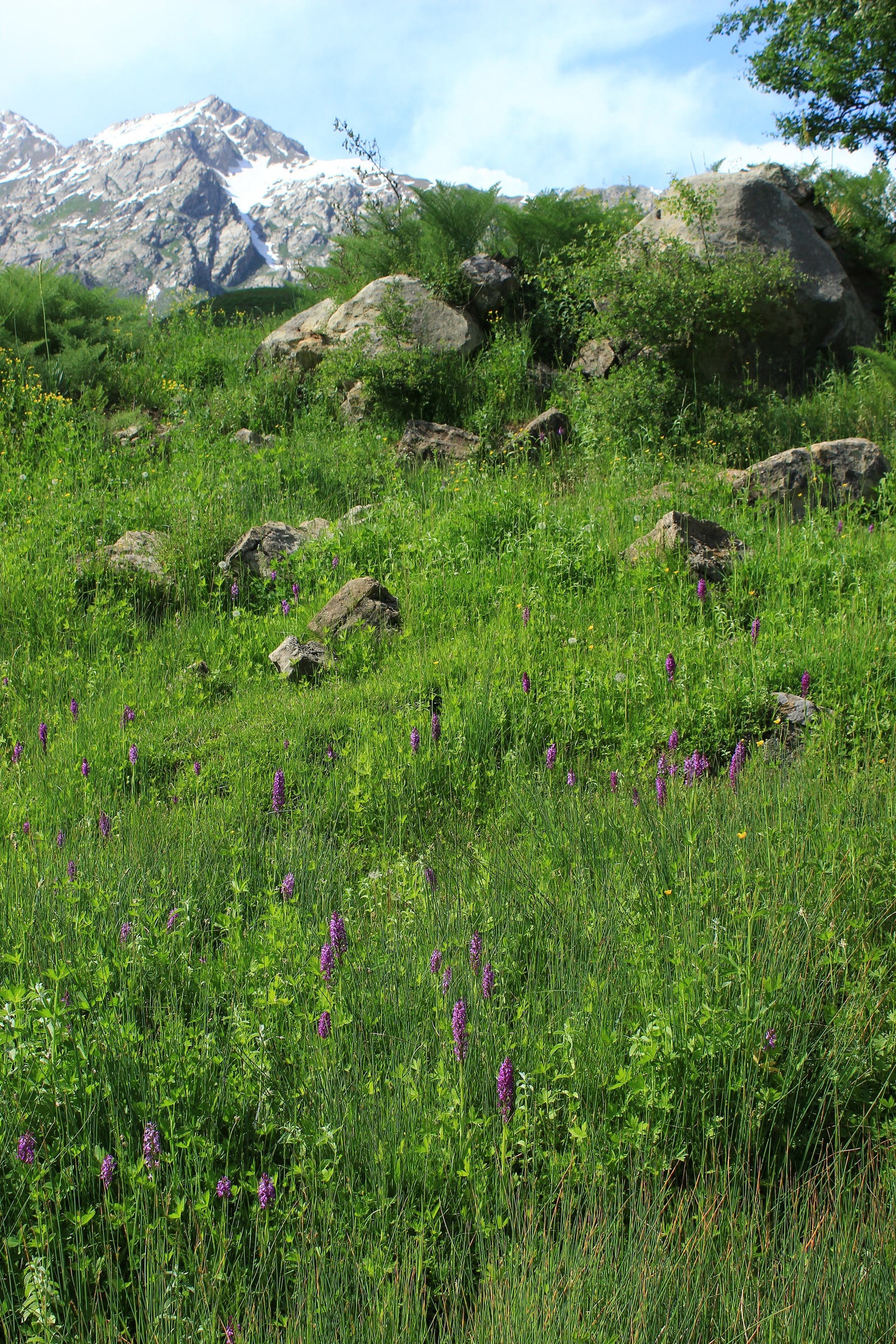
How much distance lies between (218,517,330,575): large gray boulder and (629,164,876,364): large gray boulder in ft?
19.8

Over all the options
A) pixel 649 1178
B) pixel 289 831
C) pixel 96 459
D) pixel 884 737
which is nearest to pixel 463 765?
pixel 289 831

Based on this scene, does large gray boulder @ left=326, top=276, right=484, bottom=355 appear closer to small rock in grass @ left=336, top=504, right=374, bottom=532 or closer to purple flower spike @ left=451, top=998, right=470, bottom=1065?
small rock in grass @ left=336, top=504, right=374, bottom=532

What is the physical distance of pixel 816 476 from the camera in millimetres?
7922

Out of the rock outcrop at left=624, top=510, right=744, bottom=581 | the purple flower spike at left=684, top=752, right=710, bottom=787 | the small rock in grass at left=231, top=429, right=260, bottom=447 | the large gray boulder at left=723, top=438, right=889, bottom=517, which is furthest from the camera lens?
the small rock in grass at left=231, top=429, right=260, bottom=447

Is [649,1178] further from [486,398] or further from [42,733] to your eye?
[486,398]

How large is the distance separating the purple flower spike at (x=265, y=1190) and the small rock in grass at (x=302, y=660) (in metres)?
4.01

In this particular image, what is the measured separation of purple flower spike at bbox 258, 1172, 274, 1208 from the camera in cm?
200

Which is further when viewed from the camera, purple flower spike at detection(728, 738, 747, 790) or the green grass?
purple flower spike at detection(728, 738, 747, 790)

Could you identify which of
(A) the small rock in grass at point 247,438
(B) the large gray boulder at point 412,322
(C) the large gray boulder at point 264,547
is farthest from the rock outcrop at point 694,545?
(B) the large gray boulder at point 412,322

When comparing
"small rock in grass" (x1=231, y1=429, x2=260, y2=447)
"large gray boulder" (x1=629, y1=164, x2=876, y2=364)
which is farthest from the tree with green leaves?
"small rock in grass" (x1=231, y1=429, x2=260, y2=447)

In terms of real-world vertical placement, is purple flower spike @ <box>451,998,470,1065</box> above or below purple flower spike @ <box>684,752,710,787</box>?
below

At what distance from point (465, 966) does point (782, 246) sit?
11.1 meters

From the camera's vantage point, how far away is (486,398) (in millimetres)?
11328

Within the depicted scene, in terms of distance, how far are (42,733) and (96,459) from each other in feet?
18.8
